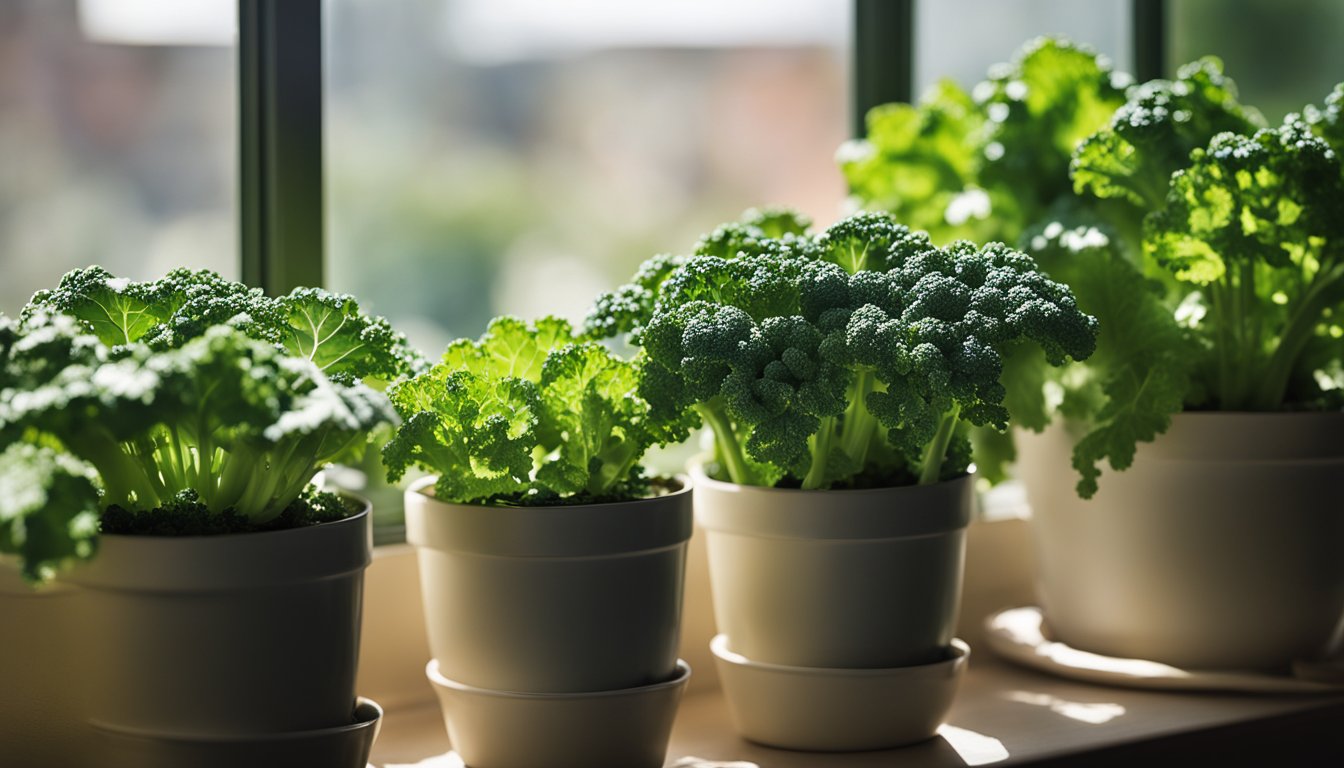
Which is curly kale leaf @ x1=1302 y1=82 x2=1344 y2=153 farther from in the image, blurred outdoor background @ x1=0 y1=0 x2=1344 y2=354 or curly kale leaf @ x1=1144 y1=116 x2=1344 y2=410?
blurred outdoor background @ x1=0 y1=0 x2=1344 y2=354

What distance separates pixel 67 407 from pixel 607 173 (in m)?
0.79

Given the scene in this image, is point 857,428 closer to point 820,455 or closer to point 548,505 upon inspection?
point 820,455

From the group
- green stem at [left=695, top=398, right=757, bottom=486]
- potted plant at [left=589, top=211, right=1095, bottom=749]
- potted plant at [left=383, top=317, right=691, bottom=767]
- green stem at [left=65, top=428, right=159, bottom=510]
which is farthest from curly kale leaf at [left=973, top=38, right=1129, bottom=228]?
green stem at [left=65, top=428, right=159, bottom=510]

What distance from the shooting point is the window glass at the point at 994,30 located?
63.7 inches

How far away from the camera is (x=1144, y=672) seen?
4.01ft

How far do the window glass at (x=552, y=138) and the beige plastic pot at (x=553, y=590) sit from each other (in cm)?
38

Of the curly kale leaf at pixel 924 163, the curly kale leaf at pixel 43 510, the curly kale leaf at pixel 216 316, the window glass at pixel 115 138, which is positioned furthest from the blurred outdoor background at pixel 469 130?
the curly kale leaf at pixel 43 510

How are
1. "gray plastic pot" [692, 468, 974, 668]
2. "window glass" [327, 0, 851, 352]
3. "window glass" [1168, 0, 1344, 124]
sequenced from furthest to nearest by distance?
1. "window glass" [1168, 0, 1344, 124]
2. "window glass" [327, 0, 851, 352]
3. "gray plastic pot" [692, 468, 974, 668]

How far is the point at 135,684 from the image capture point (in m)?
0.84

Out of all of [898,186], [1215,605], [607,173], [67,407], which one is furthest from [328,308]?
[1215,605]

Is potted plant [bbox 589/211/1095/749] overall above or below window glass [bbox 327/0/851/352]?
below

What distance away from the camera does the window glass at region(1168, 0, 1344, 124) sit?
178 centimetres

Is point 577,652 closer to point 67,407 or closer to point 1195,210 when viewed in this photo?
point 67,407

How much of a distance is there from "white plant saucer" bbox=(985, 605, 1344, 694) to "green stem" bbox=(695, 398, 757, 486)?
422mm
